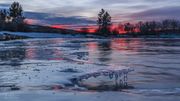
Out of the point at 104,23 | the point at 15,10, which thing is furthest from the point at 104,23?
the point at 15,10

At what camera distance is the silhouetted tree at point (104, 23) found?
175675mm

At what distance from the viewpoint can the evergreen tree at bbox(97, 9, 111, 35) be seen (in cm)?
17593

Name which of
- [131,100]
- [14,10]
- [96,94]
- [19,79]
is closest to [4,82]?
[19,79]

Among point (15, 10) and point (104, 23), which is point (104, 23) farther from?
point (15, 10)

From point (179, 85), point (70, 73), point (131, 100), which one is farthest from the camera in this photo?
point (70, 73)

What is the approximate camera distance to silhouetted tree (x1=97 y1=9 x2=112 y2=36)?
576ft

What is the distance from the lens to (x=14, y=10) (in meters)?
157

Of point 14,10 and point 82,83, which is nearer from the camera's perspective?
point 82,83

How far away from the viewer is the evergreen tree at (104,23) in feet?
577

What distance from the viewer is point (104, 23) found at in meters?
177

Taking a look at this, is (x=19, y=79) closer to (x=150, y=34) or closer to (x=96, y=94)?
(x=96, y=94)

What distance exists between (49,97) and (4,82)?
354 cm

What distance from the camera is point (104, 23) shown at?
176750 millimetres

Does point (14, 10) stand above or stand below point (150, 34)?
above
